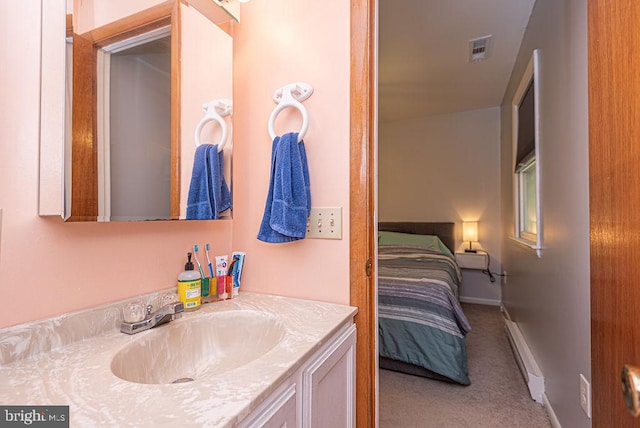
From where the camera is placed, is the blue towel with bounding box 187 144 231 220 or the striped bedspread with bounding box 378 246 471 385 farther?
the striped bedspread with bounding box 378 246 471 385

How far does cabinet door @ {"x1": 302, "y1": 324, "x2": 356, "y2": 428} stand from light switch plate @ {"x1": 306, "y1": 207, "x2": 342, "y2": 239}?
0.34 metres

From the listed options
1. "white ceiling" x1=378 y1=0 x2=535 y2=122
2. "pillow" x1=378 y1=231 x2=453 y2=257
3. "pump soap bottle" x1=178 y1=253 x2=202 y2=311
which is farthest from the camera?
"pillow" x1=378 y1=231 x2=453 y2=257

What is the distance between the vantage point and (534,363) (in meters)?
1.99

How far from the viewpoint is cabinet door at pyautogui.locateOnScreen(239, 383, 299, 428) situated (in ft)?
1.79

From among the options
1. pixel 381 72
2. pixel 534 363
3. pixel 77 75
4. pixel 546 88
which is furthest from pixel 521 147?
pixel 77 75

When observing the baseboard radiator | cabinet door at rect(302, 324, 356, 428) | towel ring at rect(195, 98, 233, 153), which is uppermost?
towel ring at rect(195, 98, 233, 153)

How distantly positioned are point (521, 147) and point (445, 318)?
1665 mm

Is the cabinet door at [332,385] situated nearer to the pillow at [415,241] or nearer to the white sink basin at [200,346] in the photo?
the white sink basin at [200,346]

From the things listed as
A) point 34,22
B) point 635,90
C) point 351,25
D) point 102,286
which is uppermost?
point 351,25

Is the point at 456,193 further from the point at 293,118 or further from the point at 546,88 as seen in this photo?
the point at 293,118

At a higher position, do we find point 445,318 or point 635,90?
point 635,90

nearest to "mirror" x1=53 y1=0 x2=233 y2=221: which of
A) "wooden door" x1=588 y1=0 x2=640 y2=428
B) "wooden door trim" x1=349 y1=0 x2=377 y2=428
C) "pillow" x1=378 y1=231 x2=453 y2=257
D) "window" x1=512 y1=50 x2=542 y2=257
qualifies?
"wooden door trim" x1=349 y1=0 x2=377 y2=428

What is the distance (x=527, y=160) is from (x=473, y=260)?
1.68 metres

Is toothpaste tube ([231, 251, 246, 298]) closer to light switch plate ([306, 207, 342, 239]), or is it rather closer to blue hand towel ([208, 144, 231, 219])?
blue hand towel ([208, 144, 231, 219])
